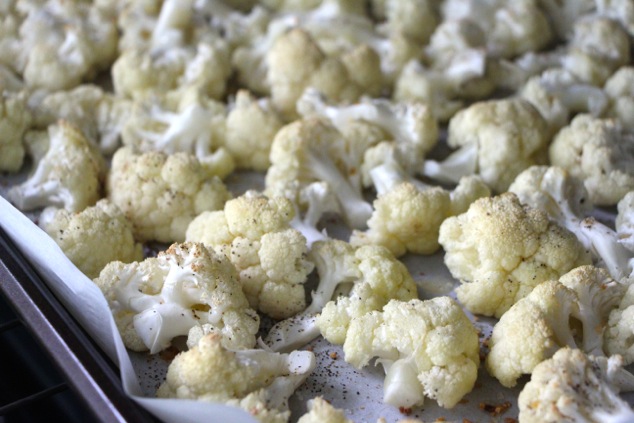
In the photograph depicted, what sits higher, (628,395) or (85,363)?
(85,363)

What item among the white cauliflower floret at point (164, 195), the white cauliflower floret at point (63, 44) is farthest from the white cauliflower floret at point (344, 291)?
→ the white cauliflower floret at point (63, 44)

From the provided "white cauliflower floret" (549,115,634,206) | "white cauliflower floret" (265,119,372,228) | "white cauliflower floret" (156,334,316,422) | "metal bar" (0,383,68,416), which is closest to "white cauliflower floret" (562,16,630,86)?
"white cauliflower floret" (549,115,634,206)

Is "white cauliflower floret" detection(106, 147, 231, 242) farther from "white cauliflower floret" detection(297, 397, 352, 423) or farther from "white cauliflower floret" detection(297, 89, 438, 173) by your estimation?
"white cauliflower floret" detection(297, 397, 352, 423)

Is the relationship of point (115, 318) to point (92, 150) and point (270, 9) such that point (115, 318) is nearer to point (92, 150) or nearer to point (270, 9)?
point (92, 150)

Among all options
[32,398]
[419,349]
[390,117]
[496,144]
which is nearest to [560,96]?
[496,144]

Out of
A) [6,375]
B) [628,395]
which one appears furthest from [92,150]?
[628,395]
